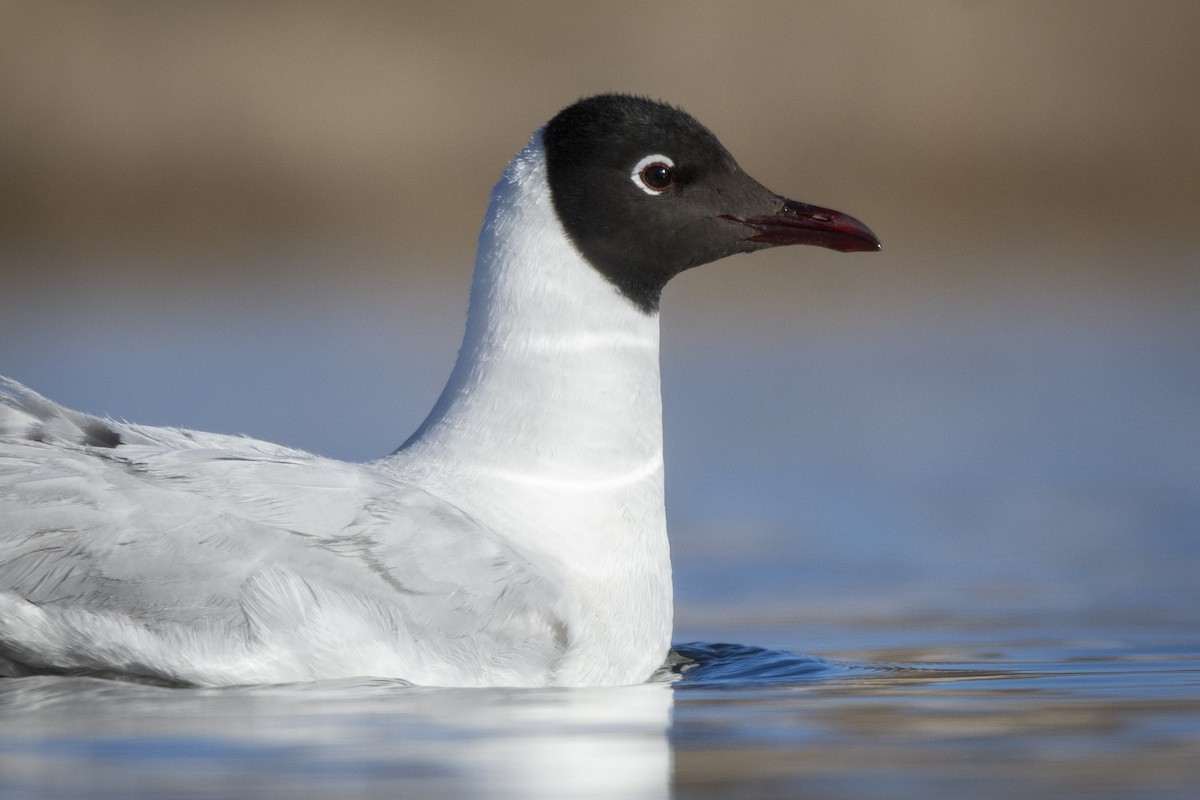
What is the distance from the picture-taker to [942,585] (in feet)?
30.9

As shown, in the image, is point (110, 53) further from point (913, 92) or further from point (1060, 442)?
point (1060, 442)

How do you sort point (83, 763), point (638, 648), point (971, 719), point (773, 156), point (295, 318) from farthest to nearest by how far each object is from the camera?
point (773, 156) → point (295, 318) → point (638, 648) → point (971, 719) → point (83, 763)

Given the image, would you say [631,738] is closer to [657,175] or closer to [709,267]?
[657,175]

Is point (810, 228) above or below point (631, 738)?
above

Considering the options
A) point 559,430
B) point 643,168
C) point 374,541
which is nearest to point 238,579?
point 374,541

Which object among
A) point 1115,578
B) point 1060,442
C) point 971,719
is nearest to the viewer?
point 971,719

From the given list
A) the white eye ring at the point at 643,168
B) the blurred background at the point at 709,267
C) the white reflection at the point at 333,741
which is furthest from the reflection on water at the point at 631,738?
the blurred background at the point at 709,267

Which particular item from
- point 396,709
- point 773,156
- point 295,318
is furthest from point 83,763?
point 773,156

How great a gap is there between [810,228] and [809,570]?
8.41ft

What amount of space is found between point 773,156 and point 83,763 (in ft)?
76.8

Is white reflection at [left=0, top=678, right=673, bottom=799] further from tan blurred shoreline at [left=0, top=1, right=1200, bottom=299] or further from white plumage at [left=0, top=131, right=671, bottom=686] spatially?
tan blurred shoreline at [left=0, top=1, right=1200, bottom=299]

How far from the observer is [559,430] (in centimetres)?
708

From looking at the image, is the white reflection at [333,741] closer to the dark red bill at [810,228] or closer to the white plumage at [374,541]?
the white plumage at [374,541]

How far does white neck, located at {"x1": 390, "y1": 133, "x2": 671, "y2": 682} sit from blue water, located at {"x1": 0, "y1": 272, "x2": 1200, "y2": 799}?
0.34 meters
